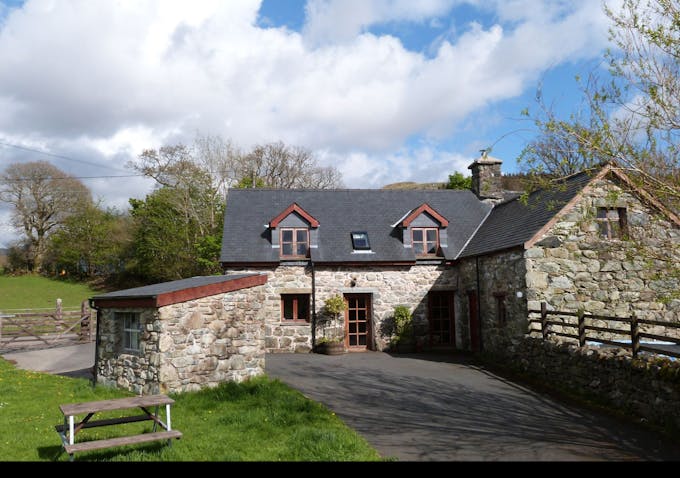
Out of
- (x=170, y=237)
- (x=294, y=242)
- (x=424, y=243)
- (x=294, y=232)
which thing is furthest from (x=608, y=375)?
(x=170, y=237)

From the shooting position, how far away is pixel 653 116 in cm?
760

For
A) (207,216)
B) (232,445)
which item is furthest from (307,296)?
(207,216)

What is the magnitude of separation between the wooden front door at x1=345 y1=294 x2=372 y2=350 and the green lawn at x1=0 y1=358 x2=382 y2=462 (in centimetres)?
724

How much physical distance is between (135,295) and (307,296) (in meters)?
8.32

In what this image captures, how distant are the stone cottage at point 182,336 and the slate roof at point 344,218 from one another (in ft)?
20.5

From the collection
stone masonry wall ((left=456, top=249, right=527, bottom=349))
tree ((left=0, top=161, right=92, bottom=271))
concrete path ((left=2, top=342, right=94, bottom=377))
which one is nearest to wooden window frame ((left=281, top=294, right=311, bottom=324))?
stone masonry wall ((left=456, top=249, right=527, bottom=349))

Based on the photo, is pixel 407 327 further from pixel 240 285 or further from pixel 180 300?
pixel 180 300

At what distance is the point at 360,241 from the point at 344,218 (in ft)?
5.27

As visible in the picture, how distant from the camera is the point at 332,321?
18.4m

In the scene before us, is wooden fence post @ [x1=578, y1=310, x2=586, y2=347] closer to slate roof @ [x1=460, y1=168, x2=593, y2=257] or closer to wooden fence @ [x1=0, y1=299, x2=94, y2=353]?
slate roof @ [x1=460, y1=168, x2=593, y2=257]

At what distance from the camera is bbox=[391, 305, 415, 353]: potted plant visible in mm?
18281

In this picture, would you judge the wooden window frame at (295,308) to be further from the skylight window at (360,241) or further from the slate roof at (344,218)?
the skylight window at (360,241)

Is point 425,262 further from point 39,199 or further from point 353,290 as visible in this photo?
point 39,199

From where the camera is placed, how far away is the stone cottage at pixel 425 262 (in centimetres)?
1440
